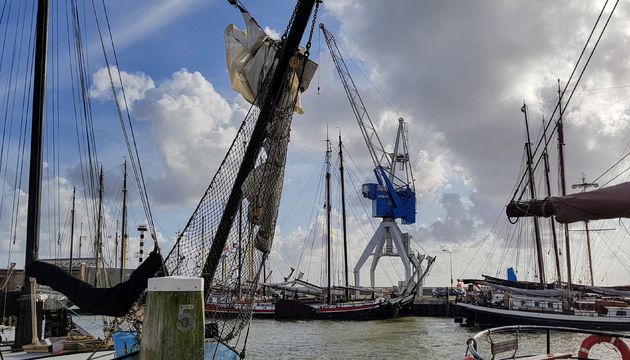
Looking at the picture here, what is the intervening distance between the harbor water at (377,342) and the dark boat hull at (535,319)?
62.0 inches

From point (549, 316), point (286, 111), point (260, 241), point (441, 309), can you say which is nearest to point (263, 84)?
point (286, 111)

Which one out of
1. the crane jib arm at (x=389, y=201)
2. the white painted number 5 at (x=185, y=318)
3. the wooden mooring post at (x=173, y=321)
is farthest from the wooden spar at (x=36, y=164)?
the crane jib arm at (x=389, y=201)

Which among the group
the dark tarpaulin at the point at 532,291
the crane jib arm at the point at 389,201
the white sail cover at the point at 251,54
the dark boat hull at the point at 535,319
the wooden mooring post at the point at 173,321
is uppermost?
the crane jib arm at the point at 389,201

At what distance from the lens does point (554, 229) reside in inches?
2014

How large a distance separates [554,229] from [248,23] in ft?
149

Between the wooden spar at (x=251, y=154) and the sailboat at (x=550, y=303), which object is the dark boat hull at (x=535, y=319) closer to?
the sailboat at (x=550, y=303)

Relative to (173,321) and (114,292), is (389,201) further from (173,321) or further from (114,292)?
(173,321)

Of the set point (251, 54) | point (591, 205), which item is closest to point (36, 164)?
point (251, 54)

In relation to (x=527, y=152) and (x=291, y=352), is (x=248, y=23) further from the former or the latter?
(x=527, y=152)

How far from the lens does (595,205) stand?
32.4 feet

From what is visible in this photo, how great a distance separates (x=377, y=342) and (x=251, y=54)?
92.7 ft

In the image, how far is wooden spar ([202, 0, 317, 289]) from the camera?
450 inches

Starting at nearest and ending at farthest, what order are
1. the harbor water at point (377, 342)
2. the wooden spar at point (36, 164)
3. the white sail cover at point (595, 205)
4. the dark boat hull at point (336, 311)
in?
the white sail cover at point (595, 205) → the wooden spar at point (36, 164) → the harbor water at point (377, 342) → the dark boat hull at point (336, 311)

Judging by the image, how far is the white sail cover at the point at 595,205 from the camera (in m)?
9.52
